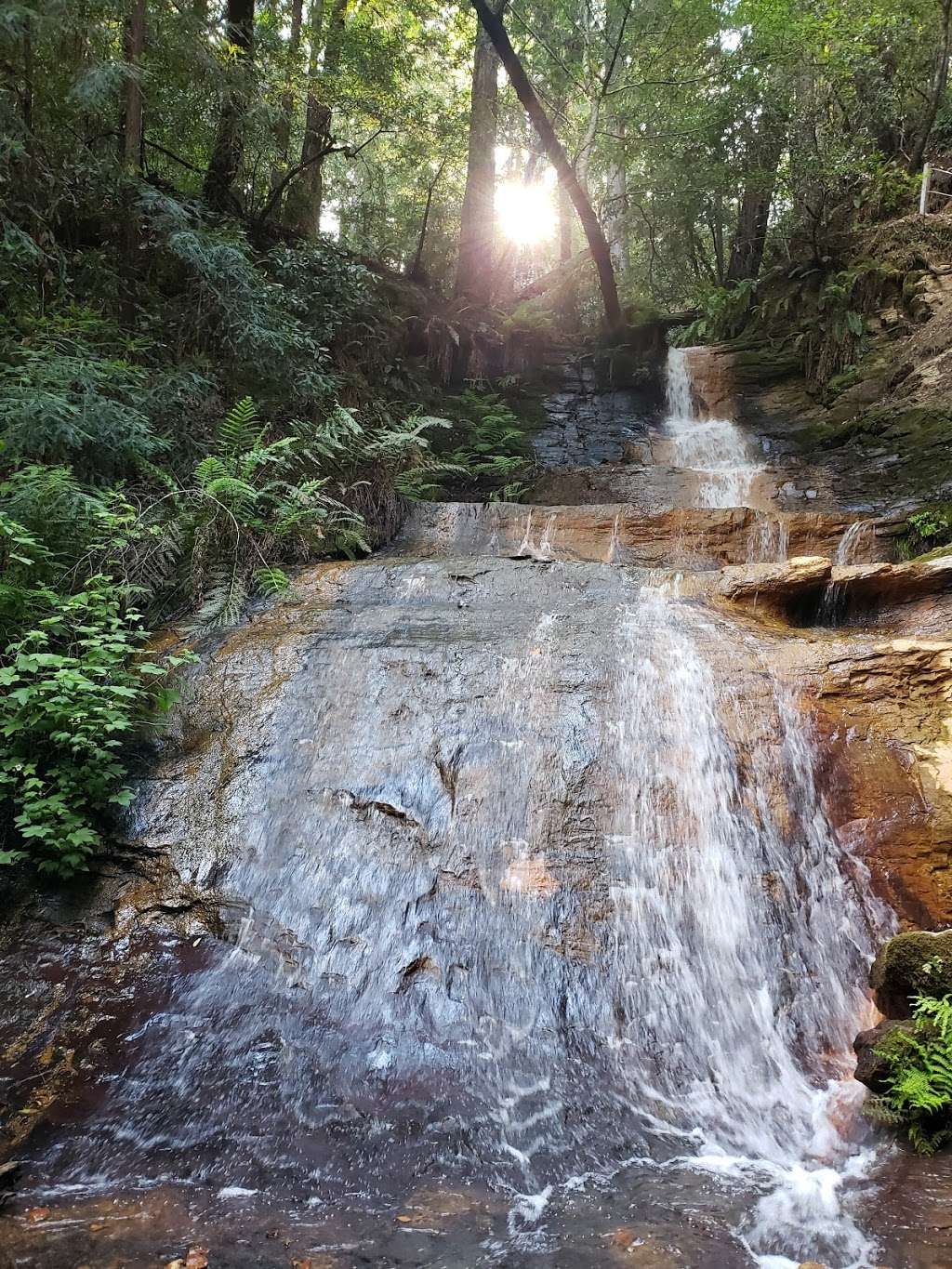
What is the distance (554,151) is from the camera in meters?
12.8

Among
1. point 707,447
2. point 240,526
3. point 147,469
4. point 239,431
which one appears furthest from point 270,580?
point 707,447

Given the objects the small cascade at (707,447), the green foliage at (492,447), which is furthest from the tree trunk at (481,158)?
the small cascade at (707,447)

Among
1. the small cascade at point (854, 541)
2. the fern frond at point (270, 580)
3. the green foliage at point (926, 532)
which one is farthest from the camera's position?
the small cascade at point (854, 541)

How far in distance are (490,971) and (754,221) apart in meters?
19.2

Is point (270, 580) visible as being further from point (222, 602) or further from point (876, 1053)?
point (876, 1053)

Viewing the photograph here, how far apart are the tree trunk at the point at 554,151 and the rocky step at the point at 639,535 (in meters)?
7.55

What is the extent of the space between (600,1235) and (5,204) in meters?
9.64

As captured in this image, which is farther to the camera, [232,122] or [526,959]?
[232,122]

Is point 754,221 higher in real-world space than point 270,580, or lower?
higher

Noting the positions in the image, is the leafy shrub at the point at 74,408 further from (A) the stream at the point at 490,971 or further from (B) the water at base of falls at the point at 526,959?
(B) the water at base of falls at the point at 526,959

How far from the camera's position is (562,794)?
4730 millimetres

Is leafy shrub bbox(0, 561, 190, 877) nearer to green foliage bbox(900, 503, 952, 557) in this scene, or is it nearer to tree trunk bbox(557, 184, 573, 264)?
green foliage bbox(900, 503, 952, 557)

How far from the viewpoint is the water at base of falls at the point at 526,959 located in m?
2.90

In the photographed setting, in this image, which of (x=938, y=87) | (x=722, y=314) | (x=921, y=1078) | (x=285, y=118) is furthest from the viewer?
(x=722, y=314)
